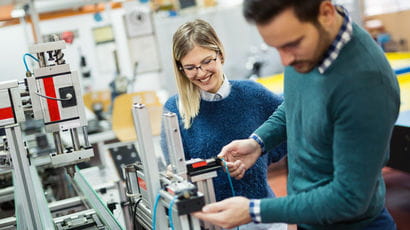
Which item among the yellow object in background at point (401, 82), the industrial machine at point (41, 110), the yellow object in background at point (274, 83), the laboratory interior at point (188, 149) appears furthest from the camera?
the yellow object in background at point (274, 83)

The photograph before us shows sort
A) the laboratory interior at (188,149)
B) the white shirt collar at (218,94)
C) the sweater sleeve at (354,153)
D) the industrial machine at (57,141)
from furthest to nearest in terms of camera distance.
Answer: the white shirt collar at (218,94) → the industrial machine at (57,141) → the laboratory interior at (188,149) → the sweater sleeve at (354,153)

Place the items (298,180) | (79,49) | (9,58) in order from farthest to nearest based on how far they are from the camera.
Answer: (79,49) < (9,58) < (298,180)

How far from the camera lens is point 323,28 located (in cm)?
109

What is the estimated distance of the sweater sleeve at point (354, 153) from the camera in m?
1.04

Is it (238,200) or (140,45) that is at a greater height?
(140,45)

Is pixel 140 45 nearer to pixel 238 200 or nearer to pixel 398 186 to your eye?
pixel 398 186

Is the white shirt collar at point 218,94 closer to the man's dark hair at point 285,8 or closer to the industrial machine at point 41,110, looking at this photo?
the industrial machine at point 41,110

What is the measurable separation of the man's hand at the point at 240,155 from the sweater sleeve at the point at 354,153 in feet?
1.37

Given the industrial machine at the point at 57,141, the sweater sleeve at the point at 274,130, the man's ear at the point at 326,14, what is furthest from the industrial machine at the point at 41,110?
the man's ear at the point at 326,14

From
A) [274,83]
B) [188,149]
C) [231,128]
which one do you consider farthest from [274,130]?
[274,83]

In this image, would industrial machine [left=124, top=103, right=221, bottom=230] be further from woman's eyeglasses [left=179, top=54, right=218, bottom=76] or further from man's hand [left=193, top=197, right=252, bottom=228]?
woman's eyeglasses [left=179, top=54, right=218, bottom=76]

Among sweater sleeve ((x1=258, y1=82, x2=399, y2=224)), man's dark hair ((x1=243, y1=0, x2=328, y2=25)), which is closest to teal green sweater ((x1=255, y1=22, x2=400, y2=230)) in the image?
sweater sleeve ((x1=258, y1=82, x2=399, y2=224))

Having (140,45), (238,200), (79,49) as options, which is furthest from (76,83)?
(79,49)

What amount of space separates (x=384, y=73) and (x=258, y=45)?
5.82 metres
